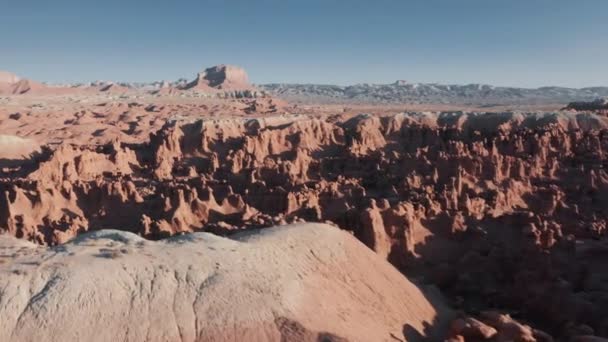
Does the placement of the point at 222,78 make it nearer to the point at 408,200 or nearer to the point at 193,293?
the point at 408,200

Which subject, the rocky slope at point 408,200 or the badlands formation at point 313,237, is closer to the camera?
the badlands formation at point 313,237

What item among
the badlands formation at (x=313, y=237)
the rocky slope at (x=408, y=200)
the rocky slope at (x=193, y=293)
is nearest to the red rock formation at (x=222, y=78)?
the badlands formation at (x=313, y=237)

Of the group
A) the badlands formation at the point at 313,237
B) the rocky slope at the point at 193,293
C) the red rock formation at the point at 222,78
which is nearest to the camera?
the rocky slope at the point at 193,293

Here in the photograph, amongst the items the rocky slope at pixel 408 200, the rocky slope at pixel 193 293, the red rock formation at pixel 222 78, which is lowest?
the rocky slope at pixel 408 200

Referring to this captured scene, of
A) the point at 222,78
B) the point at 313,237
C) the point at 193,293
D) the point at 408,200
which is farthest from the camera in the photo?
the point at 222,78

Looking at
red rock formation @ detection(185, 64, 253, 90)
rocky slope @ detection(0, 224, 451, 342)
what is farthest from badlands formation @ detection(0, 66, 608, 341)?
red rock formation @ detection(185, 64, 253, 90)

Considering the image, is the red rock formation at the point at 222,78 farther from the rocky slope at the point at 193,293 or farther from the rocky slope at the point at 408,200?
the rocky slope at the point at 193,293

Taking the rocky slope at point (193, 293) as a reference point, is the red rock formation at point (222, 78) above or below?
above

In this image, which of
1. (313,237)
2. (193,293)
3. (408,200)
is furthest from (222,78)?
(193,293)
